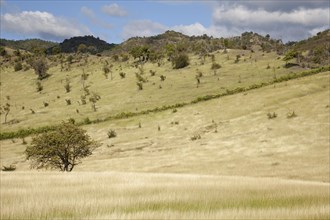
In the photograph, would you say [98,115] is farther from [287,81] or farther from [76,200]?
[76,200]

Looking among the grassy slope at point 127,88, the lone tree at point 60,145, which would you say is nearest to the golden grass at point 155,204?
the lone tree at point 60,145

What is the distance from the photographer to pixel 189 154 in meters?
61.7

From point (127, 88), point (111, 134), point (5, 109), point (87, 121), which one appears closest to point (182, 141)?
point (111, 134)

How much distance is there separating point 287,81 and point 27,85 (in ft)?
270

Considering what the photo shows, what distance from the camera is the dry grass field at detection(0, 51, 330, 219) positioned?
41.7 feet

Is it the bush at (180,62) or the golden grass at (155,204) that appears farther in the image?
the bush at (180,62)

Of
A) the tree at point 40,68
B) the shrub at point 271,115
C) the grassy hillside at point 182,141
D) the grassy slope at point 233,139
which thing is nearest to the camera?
the grassy hillside at point 182,141

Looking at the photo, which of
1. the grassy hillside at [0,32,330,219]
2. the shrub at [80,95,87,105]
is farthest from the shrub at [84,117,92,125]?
the shrub at [80,95,87,105]

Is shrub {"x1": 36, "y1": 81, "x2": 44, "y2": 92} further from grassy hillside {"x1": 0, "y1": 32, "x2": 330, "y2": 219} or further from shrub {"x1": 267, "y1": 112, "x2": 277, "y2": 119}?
shrub {"x1": 267, "y1": 112, "x2": 277, "y2": 119}

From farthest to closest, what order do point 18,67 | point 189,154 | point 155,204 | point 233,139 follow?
point 18,67
point 233,139
point 189,154
point 155,204

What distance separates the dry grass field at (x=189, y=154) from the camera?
12.7 metres

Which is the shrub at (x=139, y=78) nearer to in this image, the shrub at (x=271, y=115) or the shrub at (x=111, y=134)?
the shrub at (x=111, y=134)

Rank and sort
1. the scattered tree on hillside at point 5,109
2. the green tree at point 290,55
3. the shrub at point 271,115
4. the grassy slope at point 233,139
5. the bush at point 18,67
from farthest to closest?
1. the bush at point 18,67
2. the green tree at point 290,55
3. the scattered tree on hillside at point 5,109
4. the shrub at point 271,115
5. the grassy slope at point 233,139

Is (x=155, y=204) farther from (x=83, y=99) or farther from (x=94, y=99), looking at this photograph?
(x=83, y=99)
